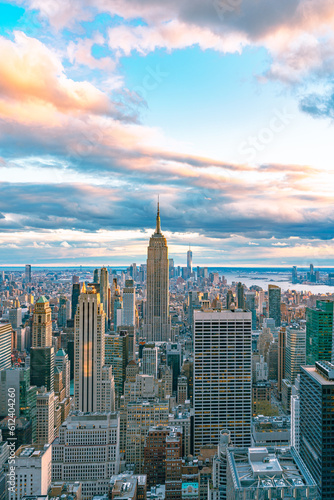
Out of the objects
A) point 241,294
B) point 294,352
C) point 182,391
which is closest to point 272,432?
point 182,391

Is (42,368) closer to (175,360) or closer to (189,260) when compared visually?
(175,360)

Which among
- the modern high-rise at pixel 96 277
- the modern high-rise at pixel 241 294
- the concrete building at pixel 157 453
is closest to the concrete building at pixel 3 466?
the concrete building at pixel 157 453

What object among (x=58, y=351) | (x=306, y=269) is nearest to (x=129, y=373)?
(x=58, y=351)

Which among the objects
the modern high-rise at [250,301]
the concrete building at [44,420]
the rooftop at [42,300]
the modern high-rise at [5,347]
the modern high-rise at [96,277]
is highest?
the modern high-rise at [96,277]

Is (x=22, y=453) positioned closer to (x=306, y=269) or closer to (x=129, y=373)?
(x=129, y=373)

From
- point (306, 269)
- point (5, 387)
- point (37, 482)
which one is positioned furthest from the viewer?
point (306, 269)

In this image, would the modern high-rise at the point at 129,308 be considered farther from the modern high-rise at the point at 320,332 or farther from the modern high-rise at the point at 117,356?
the modern high-rise at the point at 320,332

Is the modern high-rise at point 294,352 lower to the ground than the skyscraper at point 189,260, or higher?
lower
